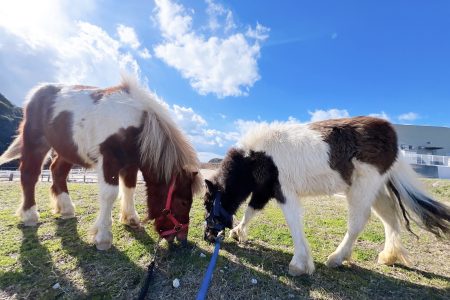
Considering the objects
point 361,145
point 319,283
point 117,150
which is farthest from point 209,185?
point 361,145

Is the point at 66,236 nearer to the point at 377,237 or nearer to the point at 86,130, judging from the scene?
the point at 86,130

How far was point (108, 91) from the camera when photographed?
491 cm

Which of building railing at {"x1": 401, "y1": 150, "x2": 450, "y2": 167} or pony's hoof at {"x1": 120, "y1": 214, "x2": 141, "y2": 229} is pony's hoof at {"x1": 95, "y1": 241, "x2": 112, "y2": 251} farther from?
building railing at {"x1": 401, "y1": 150, "x2": 450, "y2": 167}

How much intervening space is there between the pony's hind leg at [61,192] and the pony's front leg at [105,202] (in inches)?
83.5

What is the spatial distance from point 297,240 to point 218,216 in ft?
4.05

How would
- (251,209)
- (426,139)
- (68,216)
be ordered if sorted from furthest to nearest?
(426,139) < (68,216) < (251,209)

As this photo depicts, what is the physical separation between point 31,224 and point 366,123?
6.27m

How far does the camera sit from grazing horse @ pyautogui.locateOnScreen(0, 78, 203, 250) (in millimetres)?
4328

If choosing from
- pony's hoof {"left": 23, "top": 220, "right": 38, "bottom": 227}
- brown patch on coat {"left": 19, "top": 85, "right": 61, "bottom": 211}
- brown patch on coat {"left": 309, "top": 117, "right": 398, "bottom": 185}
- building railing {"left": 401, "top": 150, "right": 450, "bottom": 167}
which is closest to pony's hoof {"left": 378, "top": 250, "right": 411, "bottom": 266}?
brown patch on coat {"left": 309, "top": 117, "right": 398, "bottom": 185}

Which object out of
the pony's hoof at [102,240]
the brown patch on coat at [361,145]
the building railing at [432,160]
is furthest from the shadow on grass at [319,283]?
the building railing at [432,160]

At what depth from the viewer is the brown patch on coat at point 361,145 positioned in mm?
3838

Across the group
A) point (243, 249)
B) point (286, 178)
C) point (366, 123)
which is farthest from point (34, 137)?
point (366, 123)

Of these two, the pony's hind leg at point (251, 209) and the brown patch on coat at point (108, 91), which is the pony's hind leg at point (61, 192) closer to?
the brown patch on coat at point (108, 91)

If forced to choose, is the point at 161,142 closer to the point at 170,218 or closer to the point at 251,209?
the point at 170,218
